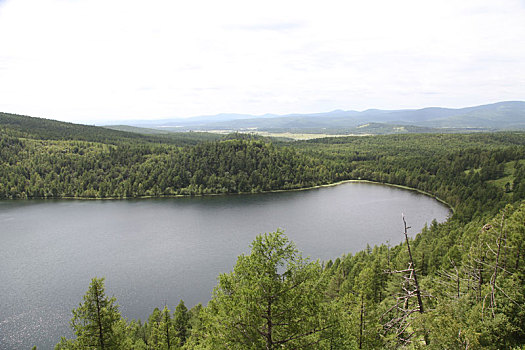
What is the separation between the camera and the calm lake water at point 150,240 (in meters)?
37.5

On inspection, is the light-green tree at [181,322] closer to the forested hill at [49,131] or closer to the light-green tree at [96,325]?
the light-green tree at [96,325]

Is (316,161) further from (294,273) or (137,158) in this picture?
(294,273)

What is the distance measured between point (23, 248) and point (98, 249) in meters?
12.4

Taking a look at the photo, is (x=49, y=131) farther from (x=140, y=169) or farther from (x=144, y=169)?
(x=144, y=169)

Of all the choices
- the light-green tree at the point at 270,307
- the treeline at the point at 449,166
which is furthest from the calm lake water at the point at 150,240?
the light-green tree at the point at 270,307

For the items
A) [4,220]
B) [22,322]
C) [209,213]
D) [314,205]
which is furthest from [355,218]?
[4,220]

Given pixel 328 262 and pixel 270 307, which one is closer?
pixel 270 307

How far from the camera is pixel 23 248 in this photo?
177ft

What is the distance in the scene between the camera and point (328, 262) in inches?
1646

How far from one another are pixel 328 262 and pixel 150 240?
32689mm

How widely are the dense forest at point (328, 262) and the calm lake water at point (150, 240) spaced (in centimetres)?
667

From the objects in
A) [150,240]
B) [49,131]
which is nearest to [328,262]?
[150,240]

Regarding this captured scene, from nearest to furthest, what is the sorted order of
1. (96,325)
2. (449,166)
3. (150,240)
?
1. (96,325)
2. (150,240)
3. (449,166)

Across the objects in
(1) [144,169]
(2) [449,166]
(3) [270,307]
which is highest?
(3) [270,307]
